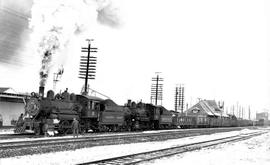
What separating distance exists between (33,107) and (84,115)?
4.69 metres

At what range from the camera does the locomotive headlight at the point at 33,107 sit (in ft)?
70.7

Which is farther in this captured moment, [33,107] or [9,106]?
[9,106]

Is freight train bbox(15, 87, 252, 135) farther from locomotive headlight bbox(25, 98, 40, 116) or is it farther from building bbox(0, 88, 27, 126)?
building bbox(0, 88, 27, 126)

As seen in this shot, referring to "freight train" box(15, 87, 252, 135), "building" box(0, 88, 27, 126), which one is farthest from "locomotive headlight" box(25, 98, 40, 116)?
"building" box(0, 88, 27, 126)

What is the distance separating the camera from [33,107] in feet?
71.5

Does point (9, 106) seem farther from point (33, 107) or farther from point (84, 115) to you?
point (33, 107)

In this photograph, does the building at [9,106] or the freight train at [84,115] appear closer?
the freight train at [84,115]

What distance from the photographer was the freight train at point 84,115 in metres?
21.5

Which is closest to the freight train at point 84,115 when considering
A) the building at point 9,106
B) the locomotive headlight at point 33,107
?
the locomotive headlight at point 33,107

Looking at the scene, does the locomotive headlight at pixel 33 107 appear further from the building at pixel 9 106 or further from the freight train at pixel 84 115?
the building at pixel 9 106

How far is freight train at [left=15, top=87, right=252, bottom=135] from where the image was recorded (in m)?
21.5

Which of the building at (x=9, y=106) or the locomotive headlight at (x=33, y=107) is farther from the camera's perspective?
the building at (x=9, y=106)

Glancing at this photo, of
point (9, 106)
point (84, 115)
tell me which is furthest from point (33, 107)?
point (9, 106)

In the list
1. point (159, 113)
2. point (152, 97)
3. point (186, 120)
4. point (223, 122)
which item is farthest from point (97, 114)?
point (223, 122)
